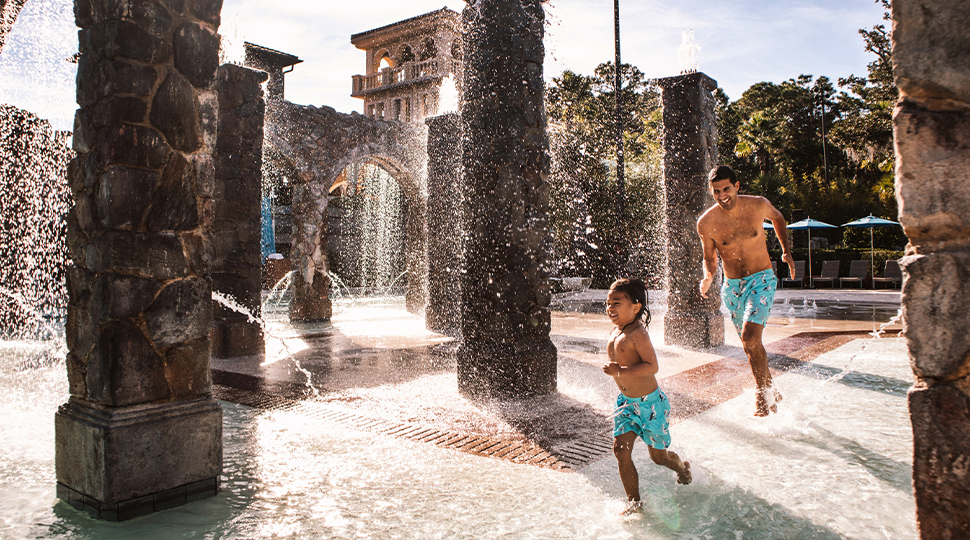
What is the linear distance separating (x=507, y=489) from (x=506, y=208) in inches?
105

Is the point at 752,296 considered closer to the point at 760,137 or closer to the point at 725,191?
the point at 725,191

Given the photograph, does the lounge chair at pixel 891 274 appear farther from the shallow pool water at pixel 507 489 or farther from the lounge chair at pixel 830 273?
the shallow pool water at pixel 507 489

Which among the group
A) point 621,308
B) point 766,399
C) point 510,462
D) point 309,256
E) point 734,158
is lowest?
point 510,462

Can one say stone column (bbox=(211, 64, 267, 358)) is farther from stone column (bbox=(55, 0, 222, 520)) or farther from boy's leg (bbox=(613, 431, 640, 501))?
boy's leg (bbox=(613, 431, 640, 501))

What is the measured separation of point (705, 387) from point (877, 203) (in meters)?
32.6

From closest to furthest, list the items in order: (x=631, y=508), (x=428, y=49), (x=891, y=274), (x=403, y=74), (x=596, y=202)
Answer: (x=631, y=508) < (x=891, y=274) < (x=596, y=202) < (x=428, y=49) < (x=403, y=74)

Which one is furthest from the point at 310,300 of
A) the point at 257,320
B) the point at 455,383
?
the point at 455,383

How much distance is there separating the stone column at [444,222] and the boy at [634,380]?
7011 millimetres

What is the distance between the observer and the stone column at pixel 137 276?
9.39 feet

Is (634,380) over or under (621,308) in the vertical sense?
under

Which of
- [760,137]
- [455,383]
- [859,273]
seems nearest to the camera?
[455,383]

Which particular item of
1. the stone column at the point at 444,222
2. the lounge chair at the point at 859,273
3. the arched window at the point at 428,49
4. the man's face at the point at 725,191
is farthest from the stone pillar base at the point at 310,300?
the arched window at the point at 428,49

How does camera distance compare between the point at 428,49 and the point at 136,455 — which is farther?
the point at 428,49

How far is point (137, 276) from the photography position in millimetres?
2918
